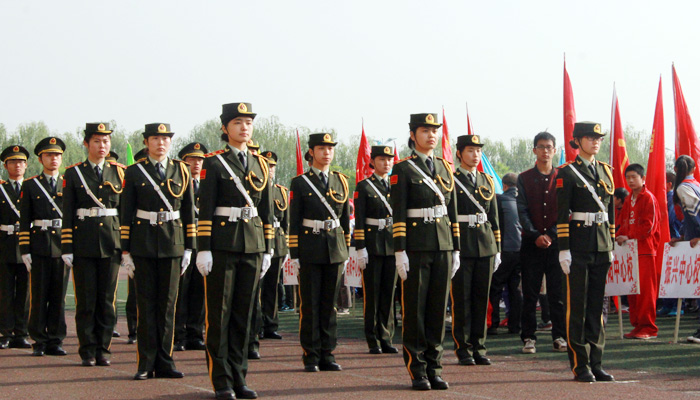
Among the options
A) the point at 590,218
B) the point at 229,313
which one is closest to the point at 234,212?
the point at 229,313

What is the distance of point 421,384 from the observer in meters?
7.73

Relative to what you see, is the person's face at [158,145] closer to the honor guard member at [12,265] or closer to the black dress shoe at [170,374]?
the black dress shoe at [170,374]

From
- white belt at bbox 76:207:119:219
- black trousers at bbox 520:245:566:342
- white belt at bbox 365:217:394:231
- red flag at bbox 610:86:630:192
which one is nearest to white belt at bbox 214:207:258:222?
white belt at bbox 76:207:119:219

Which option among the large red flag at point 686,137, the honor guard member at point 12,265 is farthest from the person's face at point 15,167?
the large red flag at point 686,137

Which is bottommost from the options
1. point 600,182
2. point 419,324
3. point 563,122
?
point 419,324

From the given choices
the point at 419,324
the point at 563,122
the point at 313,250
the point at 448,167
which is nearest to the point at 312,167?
the point at 313,250

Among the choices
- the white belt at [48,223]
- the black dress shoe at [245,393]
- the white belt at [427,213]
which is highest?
the white belt at [427,213]

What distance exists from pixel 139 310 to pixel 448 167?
3162mm

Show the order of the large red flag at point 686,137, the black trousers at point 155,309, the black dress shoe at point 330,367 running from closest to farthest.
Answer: the black trousers at point 155,309 → the black dress shoe at point 330,367 → the large red flag at point 686,137

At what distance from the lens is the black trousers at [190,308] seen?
1146 centimetres

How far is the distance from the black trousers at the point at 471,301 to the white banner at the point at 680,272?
251 cm

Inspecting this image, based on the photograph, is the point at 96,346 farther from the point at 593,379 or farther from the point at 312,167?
the point at 593,379

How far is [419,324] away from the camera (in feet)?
26.3

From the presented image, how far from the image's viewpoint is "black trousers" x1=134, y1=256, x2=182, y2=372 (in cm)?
863
